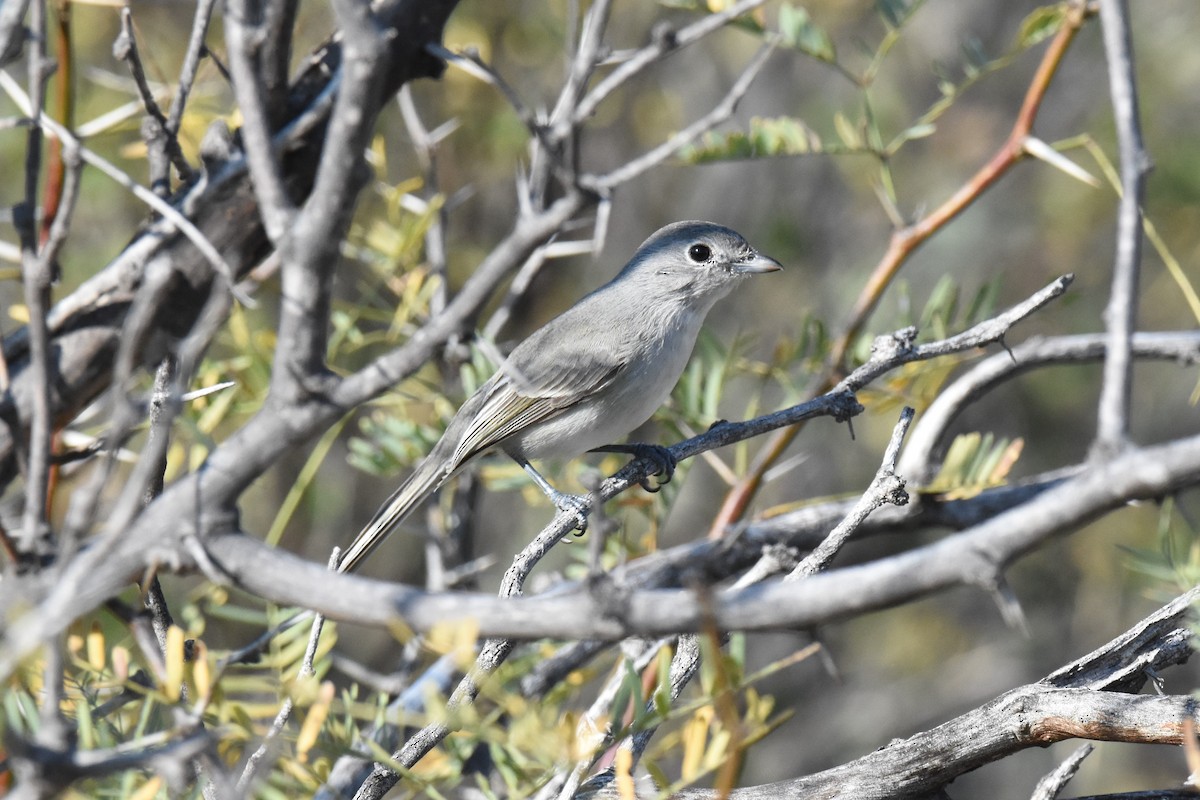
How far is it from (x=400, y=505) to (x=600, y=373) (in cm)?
76

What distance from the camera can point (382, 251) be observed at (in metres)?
3.65

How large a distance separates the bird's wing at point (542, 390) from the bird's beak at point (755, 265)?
60 cm

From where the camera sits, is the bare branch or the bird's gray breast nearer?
the bare branch

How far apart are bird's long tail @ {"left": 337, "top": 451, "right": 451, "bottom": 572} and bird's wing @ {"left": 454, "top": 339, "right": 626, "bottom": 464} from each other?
0.31 feet

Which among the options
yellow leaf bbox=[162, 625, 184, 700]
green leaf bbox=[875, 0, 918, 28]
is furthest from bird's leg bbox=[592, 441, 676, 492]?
yellow leaf bbox=[162, 625, 184, 700]

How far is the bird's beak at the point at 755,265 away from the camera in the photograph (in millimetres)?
3877

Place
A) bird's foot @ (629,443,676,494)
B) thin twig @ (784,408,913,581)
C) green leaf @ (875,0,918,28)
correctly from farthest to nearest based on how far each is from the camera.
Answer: bird's foot @ (629,443,676,494)
green leaf @ (875,0,918,28)
thin twig @ (784,408,913,581)

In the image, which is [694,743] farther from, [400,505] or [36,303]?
[400,505]

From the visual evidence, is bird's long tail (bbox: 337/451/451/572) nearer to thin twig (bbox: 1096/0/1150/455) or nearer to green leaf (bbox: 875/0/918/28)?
green leaf (bbox: 875/0/918/28)

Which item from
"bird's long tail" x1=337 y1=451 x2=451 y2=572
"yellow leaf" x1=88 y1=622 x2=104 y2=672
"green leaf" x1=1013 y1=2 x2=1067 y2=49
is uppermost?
"green leaf" x1=1013 y1=2 x2=1067 y2=49

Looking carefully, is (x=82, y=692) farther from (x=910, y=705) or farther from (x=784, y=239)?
(x=910, y=705)

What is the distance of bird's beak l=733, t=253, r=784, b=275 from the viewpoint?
388 cm

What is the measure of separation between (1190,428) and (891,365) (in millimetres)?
5620

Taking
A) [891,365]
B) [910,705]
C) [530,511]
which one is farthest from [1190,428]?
[891,365]
